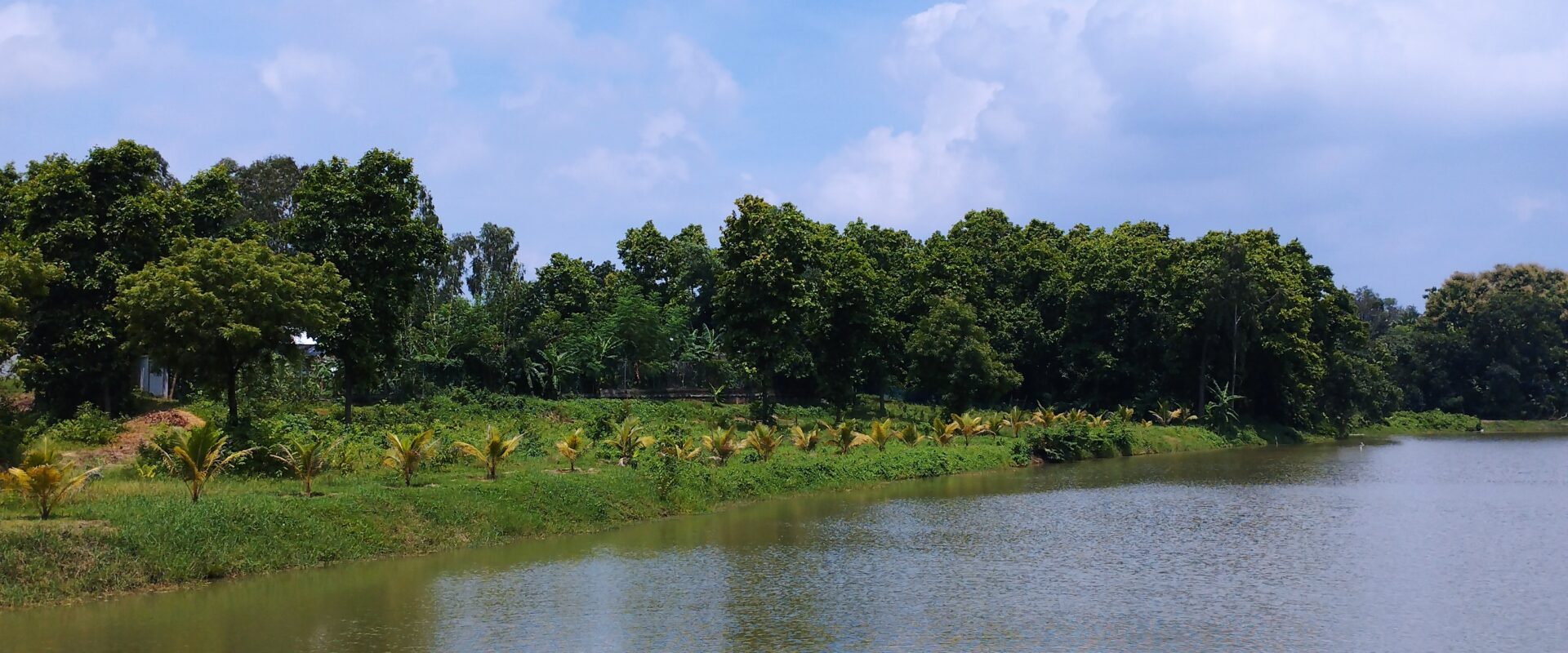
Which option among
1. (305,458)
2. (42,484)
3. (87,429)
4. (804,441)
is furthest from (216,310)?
(804,441)

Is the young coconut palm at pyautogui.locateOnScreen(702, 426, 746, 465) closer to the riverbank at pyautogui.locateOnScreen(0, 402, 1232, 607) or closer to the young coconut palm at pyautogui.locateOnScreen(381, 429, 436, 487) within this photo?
the riverbank at pyautogui.locateOnScreen(0, 402, 1232, 607)

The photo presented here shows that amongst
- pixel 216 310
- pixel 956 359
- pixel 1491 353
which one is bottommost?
pixel 216 310

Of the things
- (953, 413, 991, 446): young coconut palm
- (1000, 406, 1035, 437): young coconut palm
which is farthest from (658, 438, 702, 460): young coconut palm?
(1000, 406, 1035, 437): young coconut palm

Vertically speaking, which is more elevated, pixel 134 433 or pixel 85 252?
pixel 85 252

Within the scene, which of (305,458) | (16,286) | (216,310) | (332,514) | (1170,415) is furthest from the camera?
(1170,415)

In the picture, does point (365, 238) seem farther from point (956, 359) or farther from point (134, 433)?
point (956, 359)

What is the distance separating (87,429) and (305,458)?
10.3 meters

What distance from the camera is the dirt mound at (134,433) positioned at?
104 ft

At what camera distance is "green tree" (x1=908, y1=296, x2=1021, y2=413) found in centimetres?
6172

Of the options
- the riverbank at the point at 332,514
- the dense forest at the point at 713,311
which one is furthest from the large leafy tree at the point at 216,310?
the riverbank at the point at 332,514

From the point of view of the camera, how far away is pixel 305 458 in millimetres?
27625

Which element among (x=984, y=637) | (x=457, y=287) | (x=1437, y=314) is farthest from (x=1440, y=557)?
(x=1437, y=314)

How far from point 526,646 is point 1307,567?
1547 cm

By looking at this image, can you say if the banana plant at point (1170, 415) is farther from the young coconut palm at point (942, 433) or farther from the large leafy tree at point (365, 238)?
the large leafy tree at point (365, 238)
